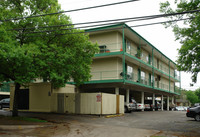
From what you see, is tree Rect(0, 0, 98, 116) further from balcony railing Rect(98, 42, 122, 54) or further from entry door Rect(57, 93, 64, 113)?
balcony railing Rect(98, 42, 122, 54)

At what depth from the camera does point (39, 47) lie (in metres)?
15.4

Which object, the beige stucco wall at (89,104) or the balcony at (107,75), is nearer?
the beige stucco wall at (89,104)

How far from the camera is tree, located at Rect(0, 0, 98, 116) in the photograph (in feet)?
45.7

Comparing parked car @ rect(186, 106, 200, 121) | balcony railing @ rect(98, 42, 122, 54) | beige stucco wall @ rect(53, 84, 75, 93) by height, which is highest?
balcony railing @ rect(98, 42, 122, 54)

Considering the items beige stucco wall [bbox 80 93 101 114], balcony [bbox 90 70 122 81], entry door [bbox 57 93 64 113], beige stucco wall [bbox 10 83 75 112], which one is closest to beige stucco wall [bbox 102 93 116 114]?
beige stucco wall [bbox 80 93 101 114]

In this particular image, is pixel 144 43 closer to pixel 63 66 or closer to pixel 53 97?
pixel 53 97

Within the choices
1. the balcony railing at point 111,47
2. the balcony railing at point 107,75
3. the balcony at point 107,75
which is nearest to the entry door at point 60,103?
the balcony at point 107,75

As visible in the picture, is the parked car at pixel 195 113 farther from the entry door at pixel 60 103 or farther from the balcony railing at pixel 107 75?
the entry door at pixel 60 103

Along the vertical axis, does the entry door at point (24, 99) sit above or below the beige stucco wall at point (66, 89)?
below

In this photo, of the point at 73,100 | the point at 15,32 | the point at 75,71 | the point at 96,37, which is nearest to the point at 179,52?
the point at 75,71

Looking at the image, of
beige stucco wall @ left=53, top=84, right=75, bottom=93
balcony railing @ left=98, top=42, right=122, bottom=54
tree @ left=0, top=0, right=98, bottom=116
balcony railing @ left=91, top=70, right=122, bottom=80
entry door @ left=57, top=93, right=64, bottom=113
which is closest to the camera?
tree @ left=0, top=0, right=98, bottom=116

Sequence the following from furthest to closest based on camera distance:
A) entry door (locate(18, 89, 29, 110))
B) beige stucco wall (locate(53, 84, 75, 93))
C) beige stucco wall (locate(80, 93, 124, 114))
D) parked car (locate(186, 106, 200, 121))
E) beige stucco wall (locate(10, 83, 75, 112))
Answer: entry door (locate(18, 89, 29, 110)), beige stucco wall (locate(53, 84, 75, 93)), beige stucco wall (locate(10, 83, 75, 112)), parked car (locate(186, 106, 200, 121)), beige stucco wall (locate(80, 93, 124, 114))

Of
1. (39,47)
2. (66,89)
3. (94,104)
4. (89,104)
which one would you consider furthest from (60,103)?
(39,47)

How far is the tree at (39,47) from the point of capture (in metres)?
13.9
